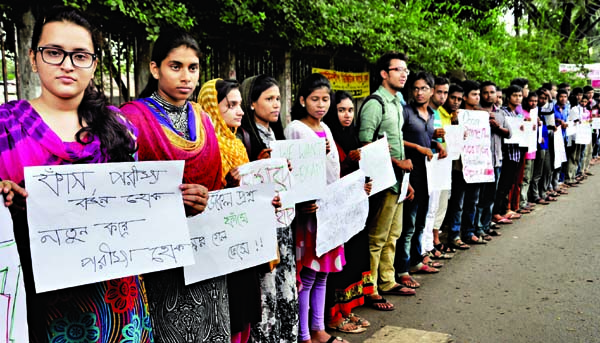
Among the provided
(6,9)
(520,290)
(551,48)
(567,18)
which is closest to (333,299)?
(520,290)

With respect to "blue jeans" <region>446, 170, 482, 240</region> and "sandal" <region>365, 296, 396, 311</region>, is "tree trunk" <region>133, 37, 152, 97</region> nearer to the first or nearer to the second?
"sandal" <region>365, 296, 396, 311</region>

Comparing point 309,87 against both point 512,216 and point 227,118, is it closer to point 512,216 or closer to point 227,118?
point 227,118

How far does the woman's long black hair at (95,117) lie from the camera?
183cm

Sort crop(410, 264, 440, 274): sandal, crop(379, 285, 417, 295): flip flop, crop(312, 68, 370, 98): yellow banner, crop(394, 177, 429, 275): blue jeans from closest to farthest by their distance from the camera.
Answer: crop(379, 285, 417, 295): flip flop
crop(394, 177, 429, 275): blue jeans
crop(410, 264, 440, 274): sandal
crop(312, 68, 370, 98): yellow banner

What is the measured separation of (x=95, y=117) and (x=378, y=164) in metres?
2.65

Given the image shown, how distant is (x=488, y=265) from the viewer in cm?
572

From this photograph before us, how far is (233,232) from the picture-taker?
2.62m

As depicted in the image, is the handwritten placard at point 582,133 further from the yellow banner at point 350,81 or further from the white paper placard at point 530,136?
the yellow banner at point 350,81

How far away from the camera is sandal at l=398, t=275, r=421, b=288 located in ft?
16.3

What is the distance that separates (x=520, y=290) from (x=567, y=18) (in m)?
20.4

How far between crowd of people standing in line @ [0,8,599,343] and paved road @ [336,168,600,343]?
227 millimetres

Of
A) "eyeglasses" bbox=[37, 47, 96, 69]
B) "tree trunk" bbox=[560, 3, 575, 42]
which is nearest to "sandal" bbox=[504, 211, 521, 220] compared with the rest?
"eyeglasses" bbox=[37, 47, 96, 69]

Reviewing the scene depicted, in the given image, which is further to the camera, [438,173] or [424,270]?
[424,270]

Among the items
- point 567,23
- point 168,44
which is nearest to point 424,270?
point 168,44
